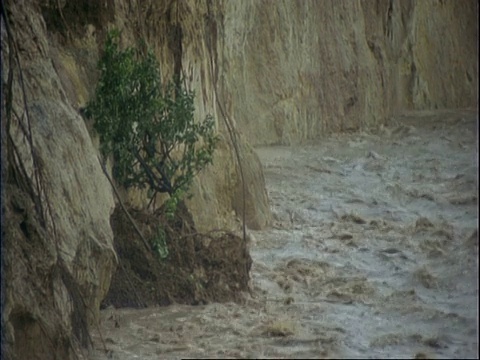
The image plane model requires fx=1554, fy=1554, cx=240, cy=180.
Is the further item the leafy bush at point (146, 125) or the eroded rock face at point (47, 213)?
the leafy bush at point (146, 125)

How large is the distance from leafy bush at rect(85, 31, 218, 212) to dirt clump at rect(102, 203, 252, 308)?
102 mm

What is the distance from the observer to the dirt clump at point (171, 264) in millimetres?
4223

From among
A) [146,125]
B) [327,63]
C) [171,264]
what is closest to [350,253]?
[171,264]

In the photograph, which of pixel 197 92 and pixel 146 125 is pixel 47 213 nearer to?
pixel 146 125

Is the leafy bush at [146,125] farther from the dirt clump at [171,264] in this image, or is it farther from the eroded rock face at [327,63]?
the eroded rock face at [327,63]

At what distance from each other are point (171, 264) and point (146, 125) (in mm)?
396

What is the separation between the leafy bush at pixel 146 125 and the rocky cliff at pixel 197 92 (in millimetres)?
58

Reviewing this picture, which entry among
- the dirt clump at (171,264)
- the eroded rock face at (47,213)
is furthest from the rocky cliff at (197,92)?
the dirt clump at (171,264)

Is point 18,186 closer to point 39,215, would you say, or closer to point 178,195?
point 39,215

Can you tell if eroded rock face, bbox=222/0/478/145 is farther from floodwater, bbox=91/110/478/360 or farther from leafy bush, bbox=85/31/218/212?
leafy bush, bbox=85/31/218/212

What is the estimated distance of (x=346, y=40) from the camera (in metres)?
4.86

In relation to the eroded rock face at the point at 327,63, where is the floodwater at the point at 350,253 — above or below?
below

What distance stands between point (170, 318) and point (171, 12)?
39.3 inches

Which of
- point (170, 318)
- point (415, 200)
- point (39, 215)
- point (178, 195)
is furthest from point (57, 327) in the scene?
point (415, 200)
